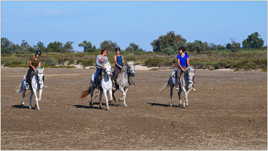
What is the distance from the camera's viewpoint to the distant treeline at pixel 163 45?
12544cm

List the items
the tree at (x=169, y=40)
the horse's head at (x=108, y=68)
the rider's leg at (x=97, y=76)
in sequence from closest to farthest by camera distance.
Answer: the horse's head at (x=108, y=68) → the rider's leg at (x=97, y=76) → the tree at (x=169, y=40)

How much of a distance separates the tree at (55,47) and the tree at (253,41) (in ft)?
142

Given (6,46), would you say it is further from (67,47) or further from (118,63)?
(118,63)

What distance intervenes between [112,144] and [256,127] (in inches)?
183

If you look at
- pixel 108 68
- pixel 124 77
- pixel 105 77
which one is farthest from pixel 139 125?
pixel 124 77

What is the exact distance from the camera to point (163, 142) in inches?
536

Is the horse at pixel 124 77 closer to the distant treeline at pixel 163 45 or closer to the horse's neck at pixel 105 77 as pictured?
the horse's neck at pixel 105 77

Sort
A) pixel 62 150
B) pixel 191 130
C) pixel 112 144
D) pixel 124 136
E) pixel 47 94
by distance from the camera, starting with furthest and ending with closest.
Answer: pixel 47 94, pixel 191 130, pixel 124 136, pixel 112 144, pixel 62 150

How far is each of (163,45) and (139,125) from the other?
115 metres

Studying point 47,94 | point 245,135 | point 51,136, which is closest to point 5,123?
point 51,136

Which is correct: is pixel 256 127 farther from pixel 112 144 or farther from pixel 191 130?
pixel 112 144

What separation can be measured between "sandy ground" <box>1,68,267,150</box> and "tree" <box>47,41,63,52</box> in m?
122

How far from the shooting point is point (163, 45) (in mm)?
131500

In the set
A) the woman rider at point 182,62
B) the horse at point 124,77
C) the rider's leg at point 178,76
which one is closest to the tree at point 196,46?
the horse at point 124,77
